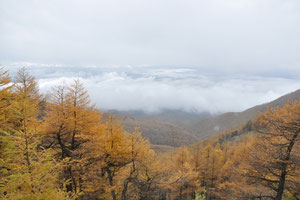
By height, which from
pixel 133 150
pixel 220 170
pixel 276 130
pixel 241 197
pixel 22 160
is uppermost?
pixel 276 130

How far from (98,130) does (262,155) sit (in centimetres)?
1280

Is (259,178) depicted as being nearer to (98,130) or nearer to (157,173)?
(157,173)

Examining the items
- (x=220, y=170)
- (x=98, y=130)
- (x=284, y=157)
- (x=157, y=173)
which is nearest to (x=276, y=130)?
(x=284, y=157)

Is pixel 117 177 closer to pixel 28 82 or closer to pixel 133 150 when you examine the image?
pixel 133 150

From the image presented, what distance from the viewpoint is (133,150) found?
16.7 m

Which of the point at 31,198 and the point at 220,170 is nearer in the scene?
the point at 31,198

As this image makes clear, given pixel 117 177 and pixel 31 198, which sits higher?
pixel 31 198

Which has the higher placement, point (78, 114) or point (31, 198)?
point (78, 114)

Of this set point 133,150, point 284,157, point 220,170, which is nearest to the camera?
point 284,157

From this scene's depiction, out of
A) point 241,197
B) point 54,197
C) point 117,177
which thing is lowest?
point 117,177

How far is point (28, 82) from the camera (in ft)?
68.6

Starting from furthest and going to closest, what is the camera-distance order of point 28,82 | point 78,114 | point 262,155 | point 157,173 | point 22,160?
point 28,82 → point 157,173 → point 78,114 → point 262,155 → point 22,160

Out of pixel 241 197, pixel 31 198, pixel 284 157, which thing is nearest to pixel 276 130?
pixel 284 157

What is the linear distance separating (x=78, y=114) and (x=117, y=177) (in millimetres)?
8299
